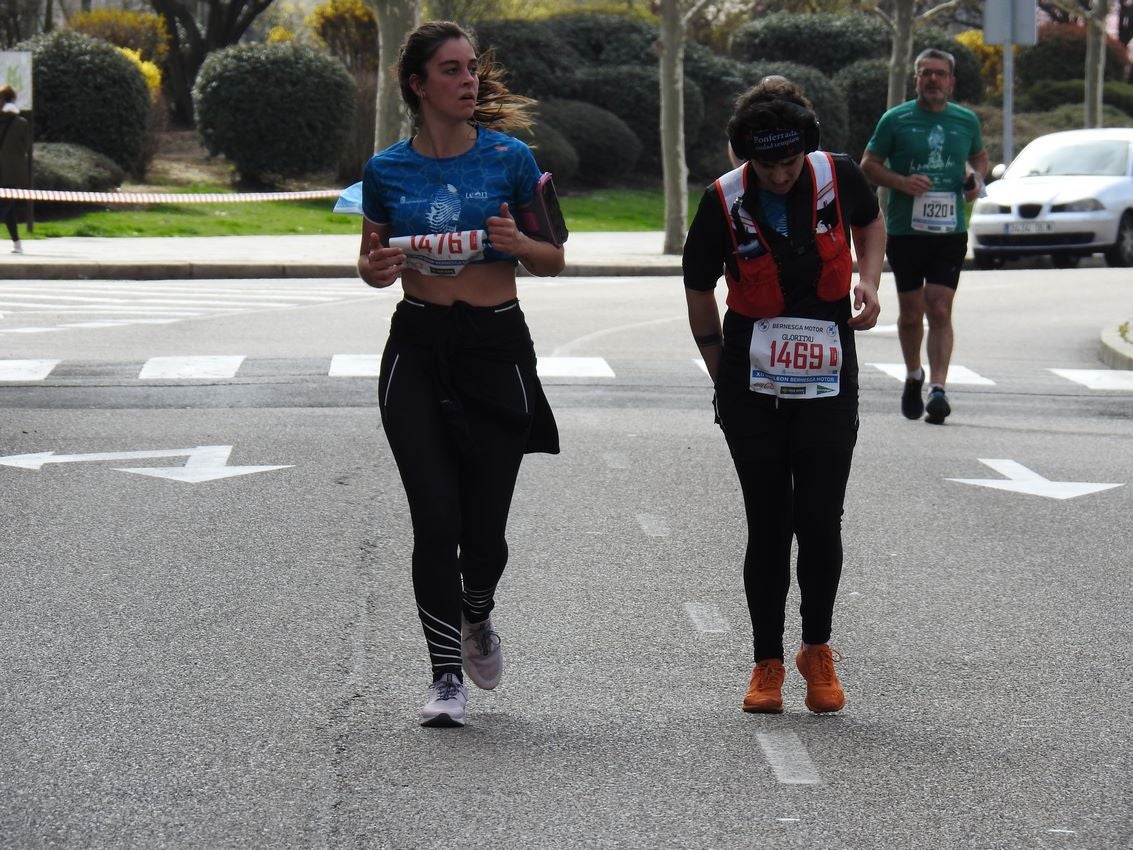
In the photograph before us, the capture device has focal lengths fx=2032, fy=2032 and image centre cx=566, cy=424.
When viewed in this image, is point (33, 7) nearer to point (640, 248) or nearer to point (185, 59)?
point (185, 59)

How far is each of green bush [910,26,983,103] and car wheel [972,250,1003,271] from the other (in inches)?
552

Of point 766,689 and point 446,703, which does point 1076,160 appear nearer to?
point 766,689

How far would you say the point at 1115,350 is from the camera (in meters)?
14.6

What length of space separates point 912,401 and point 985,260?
14359 millimetres

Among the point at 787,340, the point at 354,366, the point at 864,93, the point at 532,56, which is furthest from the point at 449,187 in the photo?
the point at 864,93

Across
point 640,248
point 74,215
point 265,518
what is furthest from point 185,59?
point 265,518

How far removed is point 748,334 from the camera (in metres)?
5.27

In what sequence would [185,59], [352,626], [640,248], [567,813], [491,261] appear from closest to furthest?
[567,813], [491,261], [352,626], [640,248], [185,59]

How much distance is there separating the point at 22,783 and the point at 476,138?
1.98 metres

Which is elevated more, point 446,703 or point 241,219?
point 446,703

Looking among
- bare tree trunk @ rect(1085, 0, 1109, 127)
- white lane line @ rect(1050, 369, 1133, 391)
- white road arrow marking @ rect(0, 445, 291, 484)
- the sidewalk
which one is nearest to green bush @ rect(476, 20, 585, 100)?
bare tree trunk @ rect(1085, 0, 1109, 127)

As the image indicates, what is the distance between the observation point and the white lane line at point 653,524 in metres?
7.97

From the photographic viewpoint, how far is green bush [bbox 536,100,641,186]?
113 ft

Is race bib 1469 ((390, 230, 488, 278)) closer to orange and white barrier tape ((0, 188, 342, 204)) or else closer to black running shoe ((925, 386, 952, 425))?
black running shoe ((925, 386, 952, 425))
